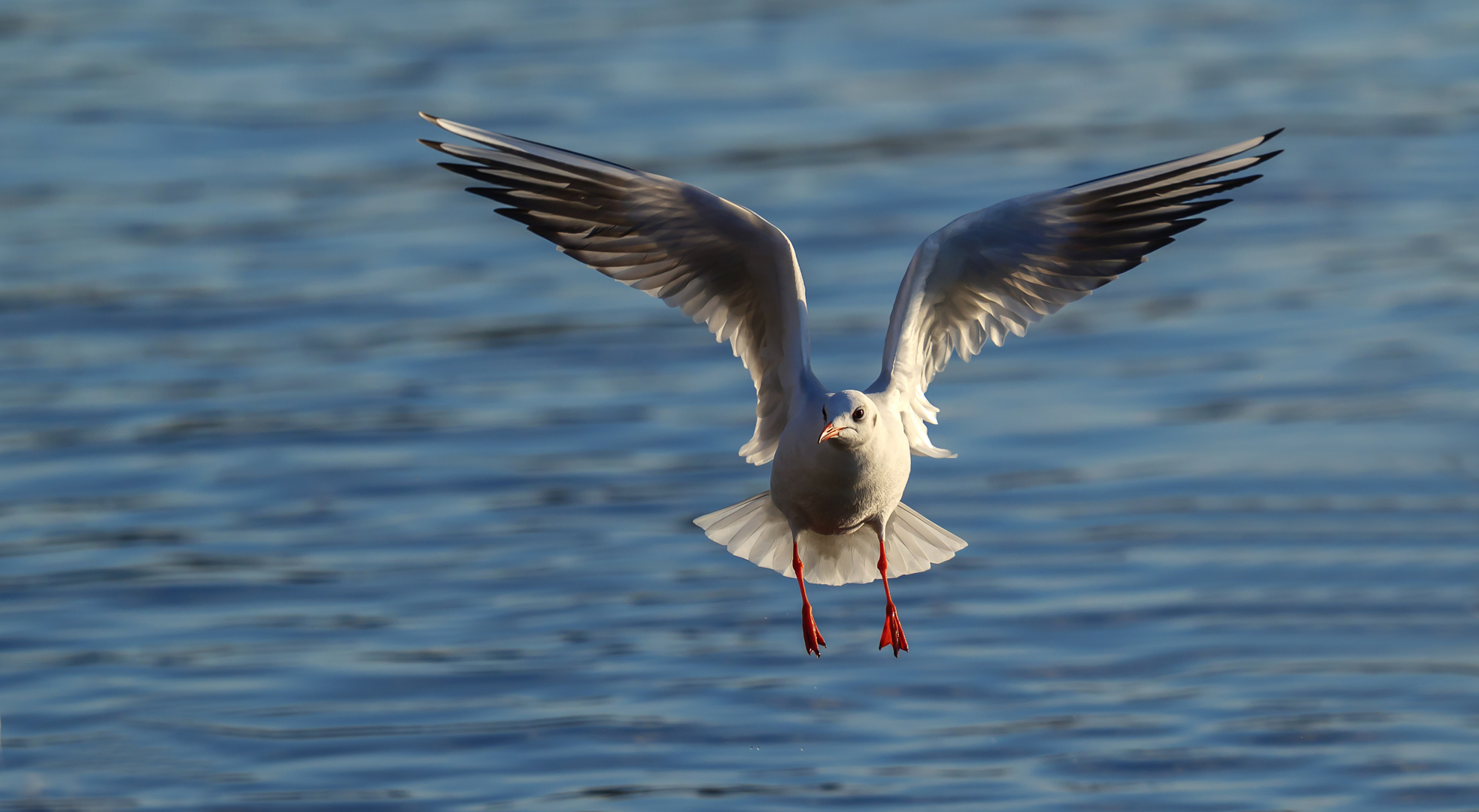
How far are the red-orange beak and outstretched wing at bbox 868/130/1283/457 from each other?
790 mm

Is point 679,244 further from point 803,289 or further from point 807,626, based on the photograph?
point 807,626

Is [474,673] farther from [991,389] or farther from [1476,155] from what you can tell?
[1476,155]

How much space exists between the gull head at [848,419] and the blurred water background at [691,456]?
3.72 meters

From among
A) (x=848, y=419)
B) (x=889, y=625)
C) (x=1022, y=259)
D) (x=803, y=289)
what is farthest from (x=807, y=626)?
(x=1022, y=259)

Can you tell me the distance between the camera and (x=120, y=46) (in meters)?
24.6

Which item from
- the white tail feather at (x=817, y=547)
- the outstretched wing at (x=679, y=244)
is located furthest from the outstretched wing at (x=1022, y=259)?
the white tail feather at (x=817, y=547)

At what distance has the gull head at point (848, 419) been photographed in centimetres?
869

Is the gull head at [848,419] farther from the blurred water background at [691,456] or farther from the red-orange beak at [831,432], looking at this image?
the blurred water background at [691,456]

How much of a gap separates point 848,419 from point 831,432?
0.42 ft

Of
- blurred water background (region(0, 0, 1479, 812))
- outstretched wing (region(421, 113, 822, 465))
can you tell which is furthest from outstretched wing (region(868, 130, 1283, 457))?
blurred water background (region(0, 0, 1479, 812))

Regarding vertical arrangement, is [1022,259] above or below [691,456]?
above

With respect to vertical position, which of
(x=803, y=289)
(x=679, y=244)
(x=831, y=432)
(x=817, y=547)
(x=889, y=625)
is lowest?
(x=889, y=625)

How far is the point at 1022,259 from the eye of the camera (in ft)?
32.8

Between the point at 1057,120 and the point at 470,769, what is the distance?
11429mm
